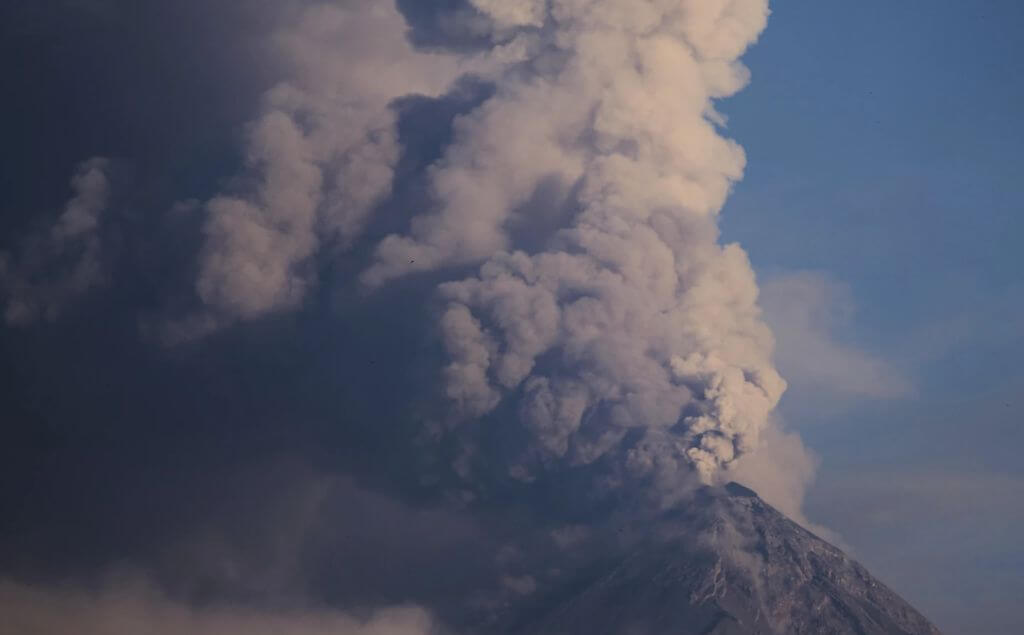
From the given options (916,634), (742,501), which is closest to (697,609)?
(742,501)

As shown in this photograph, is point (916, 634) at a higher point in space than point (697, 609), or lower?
higher

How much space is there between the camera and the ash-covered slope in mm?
73312

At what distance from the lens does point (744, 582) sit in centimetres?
7650

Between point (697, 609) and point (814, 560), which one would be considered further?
point (814, 560)

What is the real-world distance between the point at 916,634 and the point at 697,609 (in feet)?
54.5

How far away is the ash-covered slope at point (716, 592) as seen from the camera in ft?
241

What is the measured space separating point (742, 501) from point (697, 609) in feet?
29.4

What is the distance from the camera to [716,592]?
75188mm

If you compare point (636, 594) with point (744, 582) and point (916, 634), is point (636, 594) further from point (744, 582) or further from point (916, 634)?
point (916, 634)

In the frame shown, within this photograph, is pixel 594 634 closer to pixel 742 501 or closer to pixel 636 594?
pixel 636 594

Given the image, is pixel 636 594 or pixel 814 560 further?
pixel 814 560

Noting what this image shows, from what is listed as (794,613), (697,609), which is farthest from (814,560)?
(697,609)

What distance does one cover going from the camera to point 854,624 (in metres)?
74.7

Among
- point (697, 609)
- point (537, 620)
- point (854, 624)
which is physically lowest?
point (537, 620)
